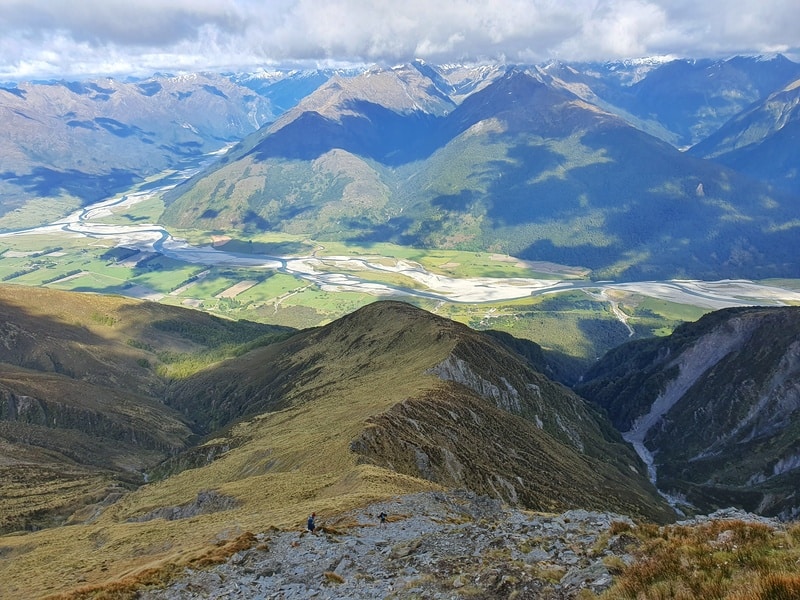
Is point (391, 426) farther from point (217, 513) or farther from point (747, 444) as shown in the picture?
point (747, 444)

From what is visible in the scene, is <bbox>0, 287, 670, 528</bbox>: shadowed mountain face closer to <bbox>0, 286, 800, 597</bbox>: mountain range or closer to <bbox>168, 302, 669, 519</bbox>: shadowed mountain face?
<bbox>168, 302, 669, 519</bbox>: shadowed mountain face

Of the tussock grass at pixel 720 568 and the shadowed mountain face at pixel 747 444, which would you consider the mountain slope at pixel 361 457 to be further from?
the tussock grass at pixel 720 568

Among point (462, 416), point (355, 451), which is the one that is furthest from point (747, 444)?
point (355, 451)

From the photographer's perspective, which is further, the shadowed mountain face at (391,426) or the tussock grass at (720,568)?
the shadowed mountain face at (391,426)

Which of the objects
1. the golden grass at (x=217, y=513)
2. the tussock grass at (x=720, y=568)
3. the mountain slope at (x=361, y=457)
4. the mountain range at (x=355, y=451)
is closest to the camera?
the tussock grass at (x=720, y=568)

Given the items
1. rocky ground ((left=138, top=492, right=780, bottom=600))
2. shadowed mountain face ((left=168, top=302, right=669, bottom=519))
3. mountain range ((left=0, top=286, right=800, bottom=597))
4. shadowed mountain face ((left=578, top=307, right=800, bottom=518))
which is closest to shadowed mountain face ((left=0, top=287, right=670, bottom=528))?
shadowed mountain face ((left=168, top=302, right=669, bottom=519))

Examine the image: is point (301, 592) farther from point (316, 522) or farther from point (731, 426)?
point (731, 426)

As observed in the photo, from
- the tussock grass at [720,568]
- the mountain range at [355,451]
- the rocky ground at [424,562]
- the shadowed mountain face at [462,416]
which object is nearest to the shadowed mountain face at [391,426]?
the shadowed mountain face at [462,416]
